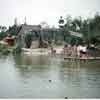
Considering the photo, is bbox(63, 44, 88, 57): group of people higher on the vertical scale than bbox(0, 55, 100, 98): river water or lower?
higher

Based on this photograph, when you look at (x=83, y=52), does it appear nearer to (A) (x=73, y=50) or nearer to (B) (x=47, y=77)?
(A) (x=73, y=50)

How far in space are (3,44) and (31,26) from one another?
1.11ft

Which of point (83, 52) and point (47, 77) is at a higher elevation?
point (83, 52)

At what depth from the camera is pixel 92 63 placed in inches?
112

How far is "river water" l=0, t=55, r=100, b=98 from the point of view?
2.77m

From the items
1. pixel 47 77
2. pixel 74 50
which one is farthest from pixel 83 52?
pixel 47 77

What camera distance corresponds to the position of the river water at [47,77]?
277 centimetres

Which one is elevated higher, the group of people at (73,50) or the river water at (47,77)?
the group of people at (73,50)

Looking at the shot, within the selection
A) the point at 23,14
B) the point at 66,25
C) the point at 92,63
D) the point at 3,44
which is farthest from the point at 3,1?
the point at 92,63

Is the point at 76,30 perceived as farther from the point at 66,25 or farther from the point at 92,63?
the point at 92,63

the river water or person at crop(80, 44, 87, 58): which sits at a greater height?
person at crop(80, 44, 87, 58)

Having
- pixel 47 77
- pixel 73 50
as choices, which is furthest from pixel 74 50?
pixel 47 77

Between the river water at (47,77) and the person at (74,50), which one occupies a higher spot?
the person at (74,50)

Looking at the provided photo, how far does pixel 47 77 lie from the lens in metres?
2.82
